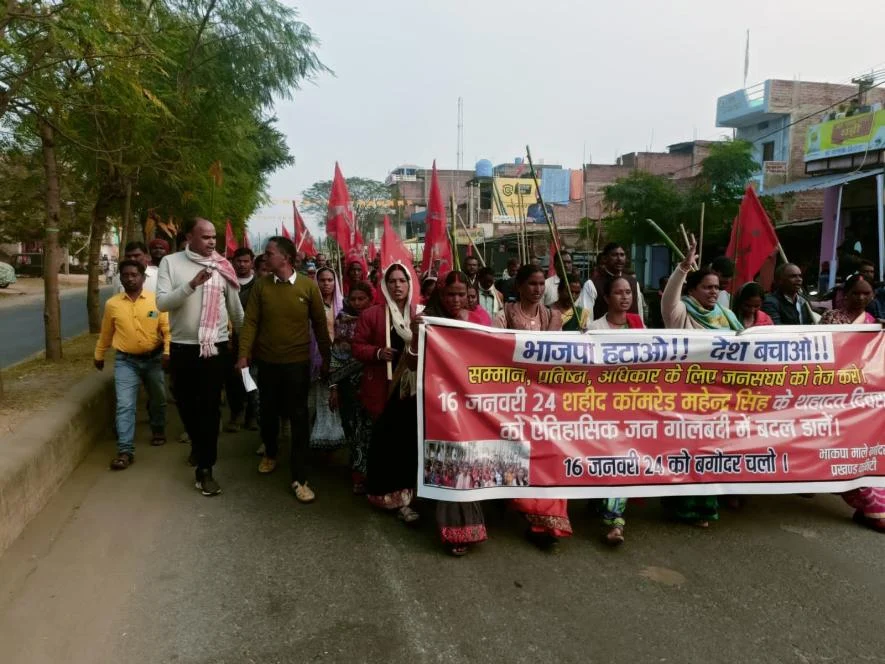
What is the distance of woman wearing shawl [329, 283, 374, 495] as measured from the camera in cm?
462

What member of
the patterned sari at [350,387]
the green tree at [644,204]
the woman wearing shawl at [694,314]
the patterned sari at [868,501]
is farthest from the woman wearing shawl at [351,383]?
the green tree at [644,204]

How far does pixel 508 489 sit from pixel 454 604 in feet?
2.46

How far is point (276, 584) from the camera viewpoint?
10.9 ft

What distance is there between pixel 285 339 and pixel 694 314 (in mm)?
2632

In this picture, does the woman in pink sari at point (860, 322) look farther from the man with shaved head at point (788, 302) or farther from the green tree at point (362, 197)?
the green tree at point (362, 197)

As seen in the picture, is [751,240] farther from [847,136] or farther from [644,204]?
[644,204]

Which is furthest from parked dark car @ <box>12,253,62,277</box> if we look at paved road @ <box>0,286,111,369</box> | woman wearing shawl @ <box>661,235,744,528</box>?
woman wearing shawl @ <box>661,235,744,528</box>

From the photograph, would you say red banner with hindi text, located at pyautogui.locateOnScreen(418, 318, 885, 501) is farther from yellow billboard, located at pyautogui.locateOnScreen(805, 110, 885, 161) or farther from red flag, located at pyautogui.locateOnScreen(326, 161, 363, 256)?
yellow billboard, located at pyautogui.locateOnScreen(805, 110, 885, 161)

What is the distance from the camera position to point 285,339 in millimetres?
4465

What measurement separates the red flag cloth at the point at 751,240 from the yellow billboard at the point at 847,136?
12.0 m

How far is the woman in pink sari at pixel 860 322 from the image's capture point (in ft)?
13.2

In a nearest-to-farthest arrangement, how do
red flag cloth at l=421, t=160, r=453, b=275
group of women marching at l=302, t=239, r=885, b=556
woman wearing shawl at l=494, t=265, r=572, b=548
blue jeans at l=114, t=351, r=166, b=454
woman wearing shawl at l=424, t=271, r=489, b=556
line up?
1. woman wearing shawl at l=424, t=271, r=489, b=556
2. group of women marching at l=302, t=239, r=885, b=556
3. woman wearing shawl at l=494, t=265, r=572, b=548
4. blue jeans at l=114, t=351, r=166, b=454
5. red flag cloth at l=421, t=160, r=453, b=275

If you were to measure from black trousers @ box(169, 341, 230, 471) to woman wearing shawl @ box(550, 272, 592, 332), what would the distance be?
7.78 feet

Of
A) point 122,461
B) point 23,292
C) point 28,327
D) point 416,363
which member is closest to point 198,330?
point 122,461
